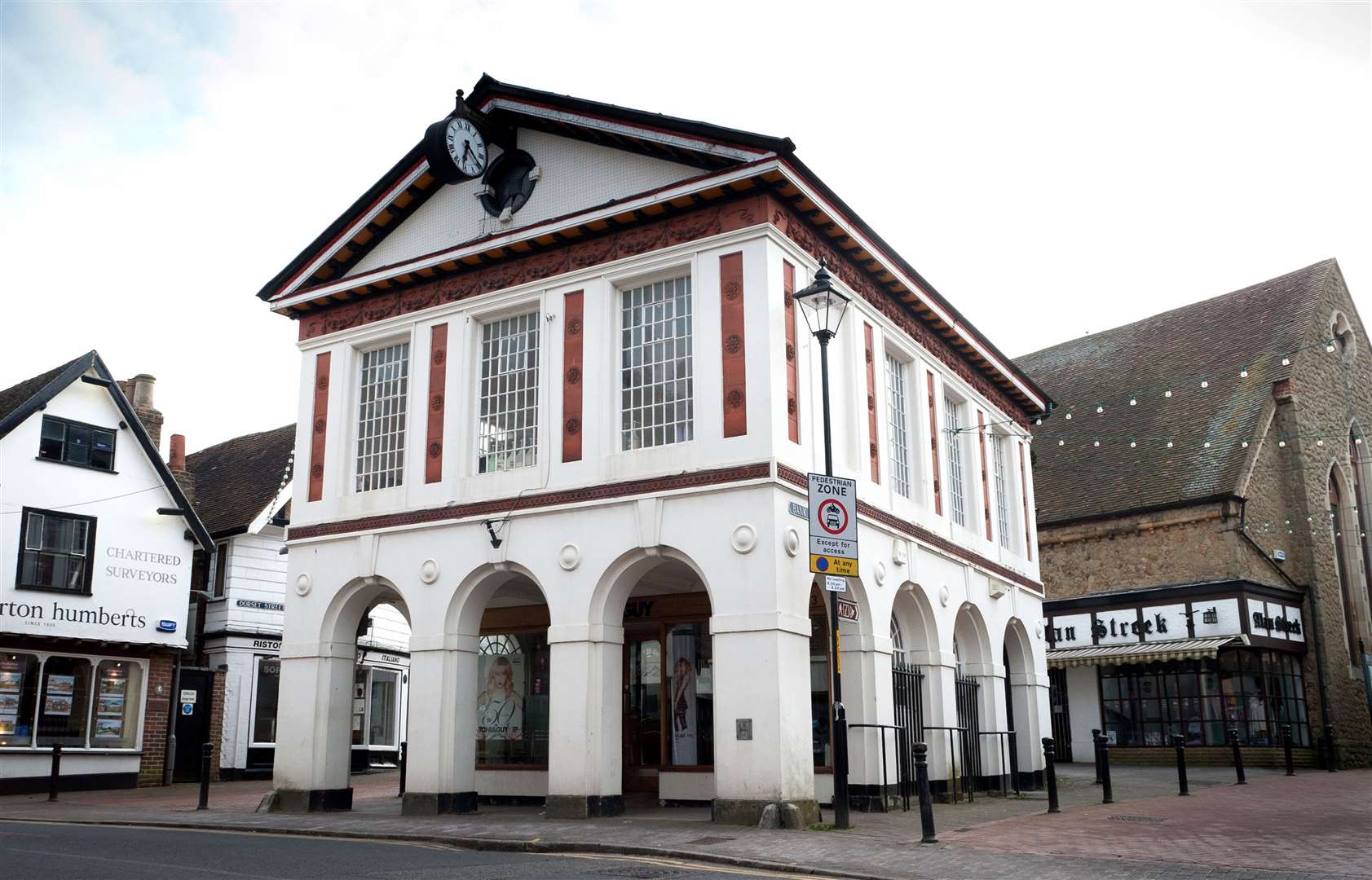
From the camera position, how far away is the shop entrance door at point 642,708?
64.7ft

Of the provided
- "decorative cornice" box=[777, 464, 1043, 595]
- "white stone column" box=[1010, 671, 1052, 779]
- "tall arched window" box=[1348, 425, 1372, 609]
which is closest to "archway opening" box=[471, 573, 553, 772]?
"decorative cornice" box=[777, 464, 1043, 595]

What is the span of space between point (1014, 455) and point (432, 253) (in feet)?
44.8

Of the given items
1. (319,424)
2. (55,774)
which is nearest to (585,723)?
(319,424)

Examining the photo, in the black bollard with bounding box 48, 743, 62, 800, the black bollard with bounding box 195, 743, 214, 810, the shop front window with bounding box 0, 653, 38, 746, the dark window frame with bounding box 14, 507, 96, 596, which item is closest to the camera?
the black bollard with bounding box 195, 743, 214, 810

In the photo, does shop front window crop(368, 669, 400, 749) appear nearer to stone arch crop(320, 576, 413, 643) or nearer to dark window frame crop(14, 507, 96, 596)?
dark window frame crop(14, 507, 96, 596)

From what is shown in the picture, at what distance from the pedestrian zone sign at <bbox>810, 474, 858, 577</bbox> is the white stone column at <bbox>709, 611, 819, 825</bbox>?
1.11m

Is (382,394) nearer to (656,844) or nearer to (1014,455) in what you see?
(656,844)

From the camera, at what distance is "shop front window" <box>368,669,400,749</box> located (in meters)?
33.7

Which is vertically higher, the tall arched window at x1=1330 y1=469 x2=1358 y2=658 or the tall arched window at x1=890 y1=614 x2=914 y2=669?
the tall arched window at x1=1330 y1=469 x2=1358 y2=658

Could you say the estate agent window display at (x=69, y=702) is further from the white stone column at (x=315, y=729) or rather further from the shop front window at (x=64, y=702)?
the white stone column at (x=315, y=729)

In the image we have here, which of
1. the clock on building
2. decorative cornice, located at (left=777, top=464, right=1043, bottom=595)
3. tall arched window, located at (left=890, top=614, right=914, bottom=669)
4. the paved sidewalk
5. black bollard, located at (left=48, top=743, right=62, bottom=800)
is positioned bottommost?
the paved sidewalk

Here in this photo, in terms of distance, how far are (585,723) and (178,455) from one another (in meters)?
19.5

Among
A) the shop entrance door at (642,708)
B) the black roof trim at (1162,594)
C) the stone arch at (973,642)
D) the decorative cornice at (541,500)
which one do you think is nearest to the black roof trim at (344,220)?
the decorative cornice at (541,500)

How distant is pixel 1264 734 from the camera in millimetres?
29703
